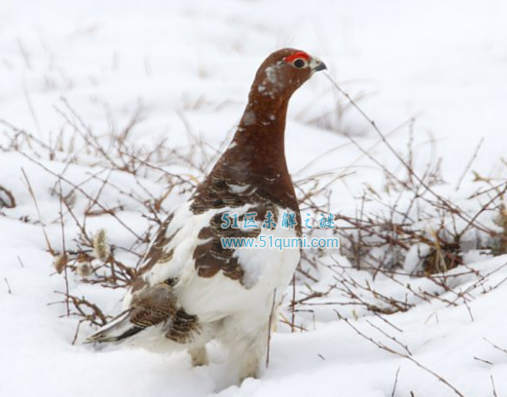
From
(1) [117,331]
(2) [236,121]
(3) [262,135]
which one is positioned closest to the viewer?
(1) [117,331]

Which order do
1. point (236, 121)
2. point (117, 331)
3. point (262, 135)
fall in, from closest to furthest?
point (117, 331) < point (262, 135) < point (236, 121)

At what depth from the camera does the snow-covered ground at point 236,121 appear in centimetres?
228

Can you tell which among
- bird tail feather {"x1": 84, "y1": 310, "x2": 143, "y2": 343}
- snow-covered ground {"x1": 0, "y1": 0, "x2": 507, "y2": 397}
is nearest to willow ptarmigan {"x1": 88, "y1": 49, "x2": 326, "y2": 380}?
bird tail feather {"x1": 84, "y1": 310, "x2": 143, "y2": 343}

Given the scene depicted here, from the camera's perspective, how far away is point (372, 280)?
3.24m

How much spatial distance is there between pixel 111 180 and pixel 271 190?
1.66 metres

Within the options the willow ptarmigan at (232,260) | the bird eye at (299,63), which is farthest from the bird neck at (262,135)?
the bird eye at (299,63)

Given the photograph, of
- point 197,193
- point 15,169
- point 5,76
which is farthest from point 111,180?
point 5,76

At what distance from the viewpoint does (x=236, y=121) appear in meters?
5.50

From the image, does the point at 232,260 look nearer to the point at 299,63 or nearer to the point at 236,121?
the point at 299,63

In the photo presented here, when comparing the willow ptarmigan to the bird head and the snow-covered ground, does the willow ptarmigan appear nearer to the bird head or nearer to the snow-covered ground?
the bird head

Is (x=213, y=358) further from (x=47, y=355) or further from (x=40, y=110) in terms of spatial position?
(x=40, y=110)

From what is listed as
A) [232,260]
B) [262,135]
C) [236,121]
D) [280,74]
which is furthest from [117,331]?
[236,121]

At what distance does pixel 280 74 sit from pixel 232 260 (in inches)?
29.0

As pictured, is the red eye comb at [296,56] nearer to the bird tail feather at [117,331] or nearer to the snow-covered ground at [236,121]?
the snow-covered ground at [236,121]
